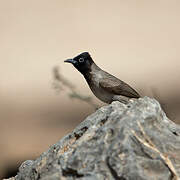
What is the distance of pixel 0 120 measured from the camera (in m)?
12.4

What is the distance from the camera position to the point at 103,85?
23.4 feet

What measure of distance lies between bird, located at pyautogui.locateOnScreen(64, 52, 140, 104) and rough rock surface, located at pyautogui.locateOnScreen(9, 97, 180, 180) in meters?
2.73

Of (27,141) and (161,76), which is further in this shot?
(161,76)

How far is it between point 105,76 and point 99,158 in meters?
3.64

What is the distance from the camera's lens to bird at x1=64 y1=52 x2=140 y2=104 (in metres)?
7.10

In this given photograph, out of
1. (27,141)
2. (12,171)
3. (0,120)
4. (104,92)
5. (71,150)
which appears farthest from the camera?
(0,120)

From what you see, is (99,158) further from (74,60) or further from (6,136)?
(6,136)

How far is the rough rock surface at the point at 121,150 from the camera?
3757mm

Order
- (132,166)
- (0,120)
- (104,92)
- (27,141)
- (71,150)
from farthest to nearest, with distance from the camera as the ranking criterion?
(0,120), (27,141), (104,92), (71,150), (132,166)

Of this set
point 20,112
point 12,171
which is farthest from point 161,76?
point 12,171

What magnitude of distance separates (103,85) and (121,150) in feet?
11.1

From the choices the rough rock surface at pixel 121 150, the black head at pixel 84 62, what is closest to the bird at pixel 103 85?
the black head at pixel 84 62

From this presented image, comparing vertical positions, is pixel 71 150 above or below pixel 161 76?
above

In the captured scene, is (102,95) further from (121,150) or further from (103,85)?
(121,150)
